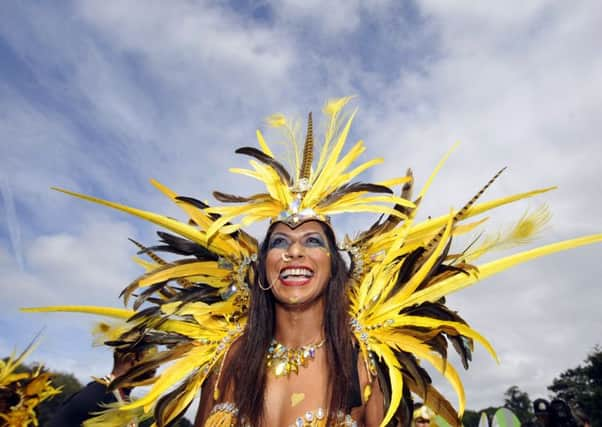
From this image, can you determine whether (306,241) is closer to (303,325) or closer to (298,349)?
(303,325)

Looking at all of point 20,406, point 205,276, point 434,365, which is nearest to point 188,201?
point 205,276

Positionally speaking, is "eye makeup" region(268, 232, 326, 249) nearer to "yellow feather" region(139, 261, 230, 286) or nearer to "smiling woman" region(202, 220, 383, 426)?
"smiling woman" region(202, 220, 383, 426)

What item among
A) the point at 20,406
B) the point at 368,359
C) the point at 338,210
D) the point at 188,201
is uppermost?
the point at 188,201

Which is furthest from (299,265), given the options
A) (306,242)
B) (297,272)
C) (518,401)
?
(518,401)

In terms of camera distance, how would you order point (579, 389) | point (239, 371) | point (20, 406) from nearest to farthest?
point (239, 371) < point (20, 406) < point (579, 389)

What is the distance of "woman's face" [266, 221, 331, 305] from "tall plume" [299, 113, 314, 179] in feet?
1.53

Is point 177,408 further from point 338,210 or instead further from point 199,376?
point 338,210

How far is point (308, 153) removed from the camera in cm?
370

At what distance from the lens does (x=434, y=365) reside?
→ 293cm

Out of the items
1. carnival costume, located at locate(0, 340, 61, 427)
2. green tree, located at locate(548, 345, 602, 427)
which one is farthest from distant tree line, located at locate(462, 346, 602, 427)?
carnival costume, located at locate(0, 340, 61, 427)

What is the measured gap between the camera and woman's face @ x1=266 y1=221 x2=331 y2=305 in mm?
3191

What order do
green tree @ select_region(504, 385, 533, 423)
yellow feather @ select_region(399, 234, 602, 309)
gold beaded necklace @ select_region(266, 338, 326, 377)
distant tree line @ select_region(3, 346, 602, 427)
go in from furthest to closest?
green tree @ select_region(504, 385, 533, 423) → distant tree line @ select_region(3, 346, 602, 427) → gold beaded necklace @ select_region(266, 338, 326, 377) → yellow feather @ select_region(399, 234, 602, 309)

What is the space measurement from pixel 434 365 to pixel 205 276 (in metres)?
1.71

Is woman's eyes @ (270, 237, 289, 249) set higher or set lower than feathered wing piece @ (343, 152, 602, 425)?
higher
